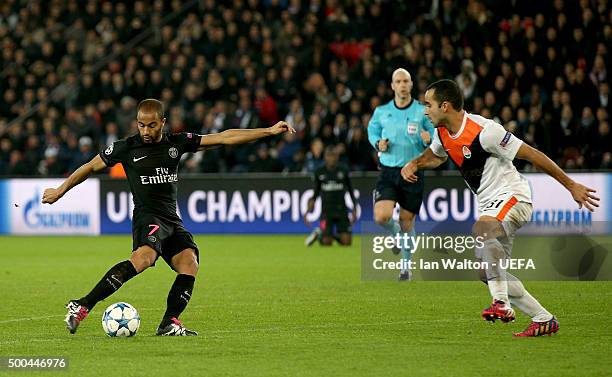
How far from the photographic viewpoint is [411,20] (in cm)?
2478

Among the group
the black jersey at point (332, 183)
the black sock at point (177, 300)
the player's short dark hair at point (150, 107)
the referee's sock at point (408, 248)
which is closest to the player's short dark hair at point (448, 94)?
the player's short dark hair at point (150, 107)

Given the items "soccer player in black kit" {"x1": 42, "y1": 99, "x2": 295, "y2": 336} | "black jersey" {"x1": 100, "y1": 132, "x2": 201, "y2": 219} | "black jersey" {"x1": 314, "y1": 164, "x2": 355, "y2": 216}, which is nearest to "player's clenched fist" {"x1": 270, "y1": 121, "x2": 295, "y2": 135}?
"soccer player in black kit" {"x1": 42, "y1": 99, "x2": 295, "y2": 336}

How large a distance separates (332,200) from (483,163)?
1160cm

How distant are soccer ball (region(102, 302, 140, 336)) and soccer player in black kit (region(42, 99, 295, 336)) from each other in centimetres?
18

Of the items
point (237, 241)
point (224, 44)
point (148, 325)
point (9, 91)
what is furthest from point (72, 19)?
point (148, 325)

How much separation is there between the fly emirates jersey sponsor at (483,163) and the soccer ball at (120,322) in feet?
9.04

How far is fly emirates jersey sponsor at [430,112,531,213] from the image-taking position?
885 cm

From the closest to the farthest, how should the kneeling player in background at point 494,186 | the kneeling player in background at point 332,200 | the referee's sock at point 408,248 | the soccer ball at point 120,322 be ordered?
the kneeling player in background at point 494,186 → the soccer ball at point 120,322 → the referee's sock at point 408,248 → the kneeling player in background at point 332,200

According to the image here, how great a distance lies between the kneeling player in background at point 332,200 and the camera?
20.4 m

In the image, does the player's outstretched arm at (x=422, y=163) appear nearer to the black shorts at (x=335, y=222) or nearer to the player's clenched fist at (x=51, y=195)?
the player's clenched fist at (x=51, y=195)

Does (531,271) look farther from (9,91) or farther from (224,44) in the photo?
(9,91)

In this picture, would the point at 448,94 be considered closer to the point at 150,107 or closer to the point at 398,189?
the point at 150,107

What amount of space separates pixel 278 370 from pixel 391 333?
1.94 m

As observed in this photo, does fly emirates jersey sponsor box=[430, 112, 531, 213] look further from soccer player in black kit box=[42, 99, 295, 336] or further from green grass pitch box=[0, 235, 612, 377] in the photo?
soccer player in black kit box=[42, 99, 295, 336]
